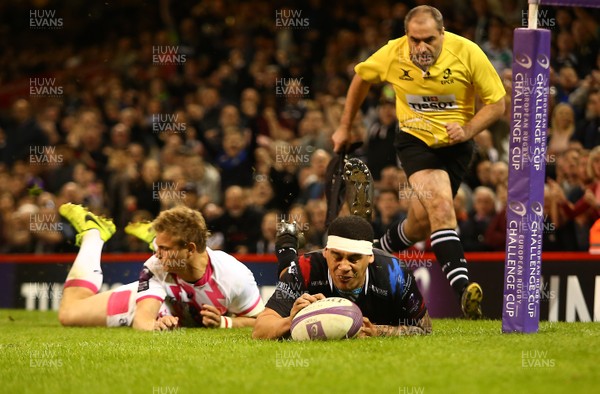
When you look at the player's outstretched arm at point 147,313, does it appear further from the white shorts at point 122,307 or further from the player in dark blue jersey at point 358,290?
the player in dark blue jersey at point 358,290

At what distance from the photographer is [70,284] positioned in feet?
36.7

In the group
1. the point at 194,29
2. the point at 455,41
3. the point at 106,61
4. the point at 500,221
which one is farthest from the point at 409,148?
the point at 106,61

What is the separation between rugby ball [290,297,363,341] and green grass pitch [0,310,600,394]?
0.13 meters

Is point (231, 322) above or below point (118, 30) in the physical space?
below

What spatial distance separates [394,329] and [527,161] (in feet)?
5.19

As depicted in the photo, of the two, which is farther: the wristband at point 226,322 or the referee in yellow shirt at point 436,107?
the wristband at point 226,322

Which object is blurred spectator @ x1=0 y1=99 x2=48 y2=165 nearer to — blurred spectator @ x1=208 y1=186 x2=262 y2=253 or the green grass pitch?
blurred spectator @ x1=208 y1=186 x2=262 y2=253

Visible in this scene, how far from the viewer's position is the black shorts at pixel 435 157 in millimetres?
9391

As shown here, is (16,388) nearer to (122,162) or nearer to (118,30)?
(122,162)

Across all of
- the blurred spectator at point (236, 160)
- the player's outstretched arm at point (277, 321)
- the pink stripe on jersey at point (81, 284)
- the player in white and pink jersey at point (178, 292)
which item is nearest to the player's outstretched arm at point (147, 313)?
the player in white and pink jersey at point (178, 292)

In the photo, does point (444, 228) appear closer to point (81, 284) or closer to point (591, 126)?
point (81, 284)

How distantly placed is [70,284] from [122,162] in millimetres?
6165

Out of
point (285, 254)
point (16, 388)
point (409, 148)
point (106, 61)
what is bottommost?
point (16, 388)

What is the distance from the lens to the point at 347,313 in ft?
25.3
